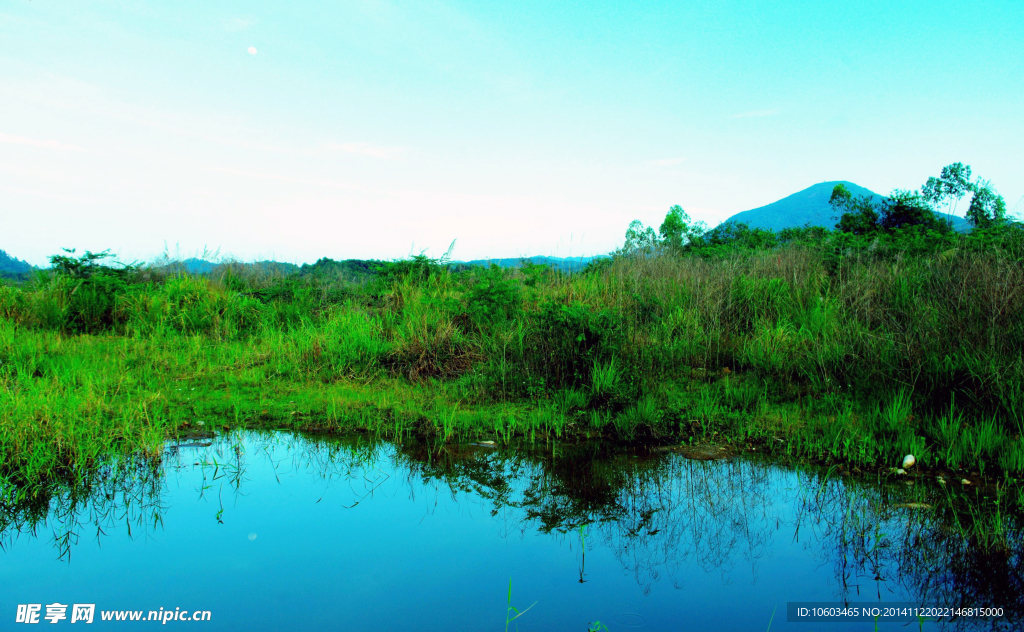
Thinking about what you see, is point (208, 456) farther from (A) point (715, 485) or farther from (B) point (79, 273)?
(B) point (79, 273)

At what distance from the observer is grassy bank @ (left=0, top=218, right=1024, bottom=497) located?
432 centimetres

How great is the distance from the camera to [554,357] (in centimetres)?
575

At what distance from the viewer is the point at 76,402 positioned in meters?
4.71

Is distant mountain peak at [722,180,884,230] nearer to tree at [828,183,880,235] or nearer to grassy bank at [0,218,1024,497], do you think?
tree at [828,183,880,235]

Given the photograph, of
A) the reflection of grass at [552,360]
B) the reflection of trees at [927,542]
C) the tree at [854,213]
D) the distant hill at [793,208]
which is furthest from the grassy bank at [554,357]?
the distant hill at [793,208]

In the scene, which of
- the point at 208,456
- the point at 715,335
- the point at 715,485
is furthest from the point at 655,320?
the point at 208,456

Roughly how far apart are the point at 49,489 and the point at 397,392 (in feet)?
9.48

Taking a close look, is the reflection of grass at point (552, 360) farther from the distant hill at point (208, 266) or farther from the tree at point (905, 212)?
the tree at point (905, 212)

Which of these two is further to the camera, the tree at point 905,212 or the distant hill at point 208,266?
the tree at point 905,212

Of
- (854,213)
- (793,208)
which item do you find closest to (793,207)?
(793,208)

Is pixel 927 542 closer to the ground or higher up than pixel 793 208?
closer to the ground

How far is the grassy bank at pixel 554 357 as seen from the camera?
170 inches

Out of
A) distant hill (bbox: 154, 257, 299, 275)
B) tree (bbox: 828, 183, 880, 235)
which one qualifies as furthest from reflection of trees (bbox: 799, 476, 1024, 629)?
tree (bbox: 828, 183, 880, 235)

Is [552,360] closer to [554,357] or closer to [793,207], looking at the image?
[554,357]
